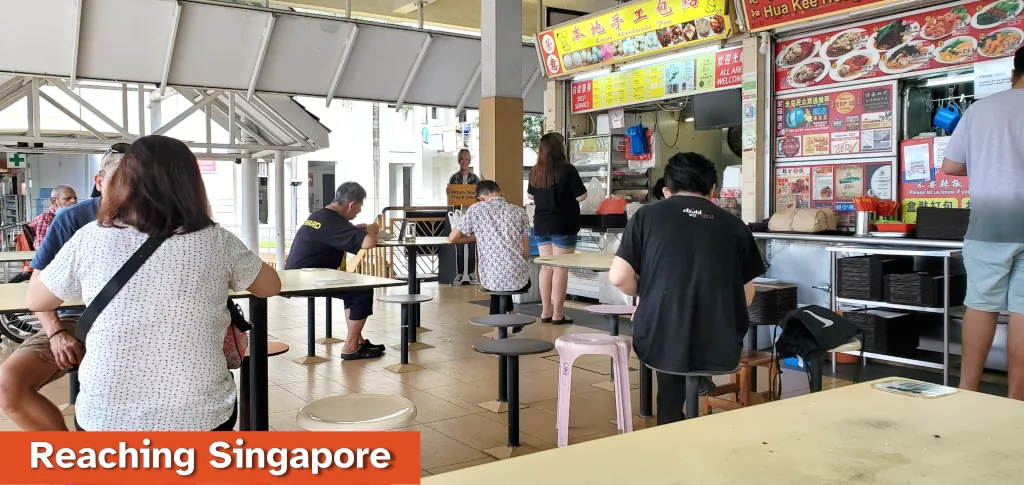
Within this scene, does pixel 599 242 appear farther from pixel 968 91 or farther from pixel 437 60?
pixel 968 91

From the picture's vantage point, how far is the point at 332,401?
275cm

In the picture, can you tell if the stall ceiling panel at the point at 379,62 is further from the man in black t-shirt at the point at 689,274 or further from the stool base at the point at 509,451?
the man in black t-shirt at the point at 689,274

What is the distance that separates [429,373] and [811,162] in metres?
3.73

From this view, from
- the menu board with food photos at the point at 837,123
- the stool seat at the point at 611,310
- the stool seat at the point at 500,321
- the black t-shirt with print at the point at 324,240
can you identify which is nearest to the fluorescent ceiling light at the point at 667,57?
the menu board with food photos at the point at 837,123

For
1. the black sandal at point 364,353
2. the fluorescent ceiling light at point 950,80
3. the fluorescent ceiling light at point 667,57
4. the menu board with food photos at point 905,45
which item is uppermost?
the fluorescent ceiling light at point 667,57

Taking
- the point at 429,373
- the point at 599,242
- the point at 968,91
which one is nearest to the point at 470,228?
the point at 429,373

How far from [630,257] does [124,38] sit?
666 centimetres

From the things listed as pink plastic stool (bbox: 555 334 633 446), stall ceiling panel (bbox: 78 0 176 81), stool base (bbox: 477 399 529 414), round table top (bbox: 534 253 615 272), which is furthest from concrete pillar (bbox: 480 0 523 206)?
pink plastic stool (bbox: 555 334 633 446)

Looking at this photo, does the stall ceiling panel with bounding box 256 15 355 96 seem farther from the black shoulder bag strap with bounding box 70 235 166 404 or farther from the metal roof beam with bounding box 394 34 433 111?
the black shoulder bag strap with bounding box 70 235 166 404

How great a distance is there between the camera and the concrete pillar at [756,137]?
23.1 ft

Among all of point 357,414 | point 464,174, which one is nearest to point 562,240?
point 464,174

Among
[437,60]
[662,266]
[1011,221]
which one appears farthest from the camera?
[437,60]

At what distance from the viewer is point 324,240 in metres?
5.65

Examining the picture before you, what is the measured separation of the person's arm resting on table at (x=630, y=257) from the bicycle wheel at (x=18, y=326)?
18.3ft
